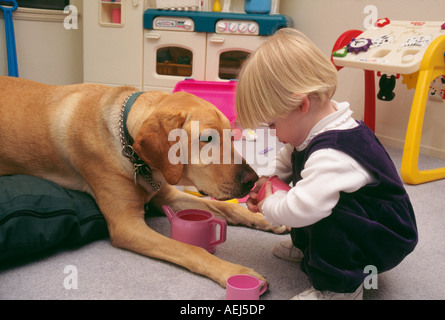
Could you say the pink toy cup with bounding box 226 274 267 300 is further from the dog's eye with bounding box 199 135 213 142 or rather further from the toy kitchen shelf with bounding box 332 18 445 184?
the toy kitchen shelf with bounding box 332 18 445 184

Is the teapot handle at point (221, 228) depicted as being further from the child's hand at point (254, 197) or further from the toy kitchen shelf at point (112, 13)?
the toy kitchen shelf at point (112, 13)

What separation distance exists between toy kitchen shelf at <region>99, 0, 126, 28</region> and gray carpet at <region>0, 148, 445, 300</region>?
2.23m

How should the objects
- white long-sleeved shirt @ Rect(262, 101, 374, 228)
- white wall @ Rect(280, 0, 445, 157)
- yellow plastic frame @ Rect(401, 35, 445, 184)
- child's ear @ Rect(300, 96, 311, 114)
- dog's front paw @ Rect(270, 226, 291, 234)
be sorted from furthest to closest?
white wall @ Rect(280, 0, 445, 157), yellow plastic frame @ Rect(401, 35, 445, 184), dog's front paw @ Rect(270, 226, 291, 234), child's ear @ Rect(300, 96, 311, 114), white long-sleeved shirt @ Rect(262, 101, 374, 228)

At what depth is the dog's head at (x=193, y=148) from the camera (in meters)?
1.14

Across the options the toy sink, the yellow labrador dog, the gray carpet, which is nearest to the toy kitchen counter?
the toy sink

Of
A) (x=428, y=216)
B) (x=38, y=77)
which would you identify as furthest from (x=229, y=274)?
(x=38, y=77)

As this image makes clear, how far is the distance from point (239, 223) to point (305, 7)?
2.42 meters

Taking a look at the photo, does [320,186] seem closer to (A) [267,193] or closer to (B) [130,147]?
(A) [267,193]

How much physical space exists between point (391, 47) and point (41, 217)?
1942 millimetres

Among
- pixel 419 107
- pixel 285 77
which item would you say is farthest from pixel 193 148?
pixel 419 107

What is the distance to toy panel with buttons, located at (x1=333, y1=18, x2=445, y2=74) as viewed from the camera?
6.82ft

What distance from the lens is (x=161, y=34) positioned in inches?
124

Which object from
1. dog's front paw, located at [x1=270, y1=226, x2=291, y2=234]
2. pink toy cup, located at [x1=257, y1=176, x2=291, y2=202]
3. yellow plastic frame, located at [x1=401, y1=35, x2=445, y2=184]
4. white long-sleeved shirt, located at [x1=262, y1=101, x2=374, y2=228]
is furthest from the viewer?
yellow plastic frame, located at [x1=401, y1=35, x2=445, y2=184]

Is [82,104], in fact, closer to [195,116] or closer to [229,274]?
[195,116]
